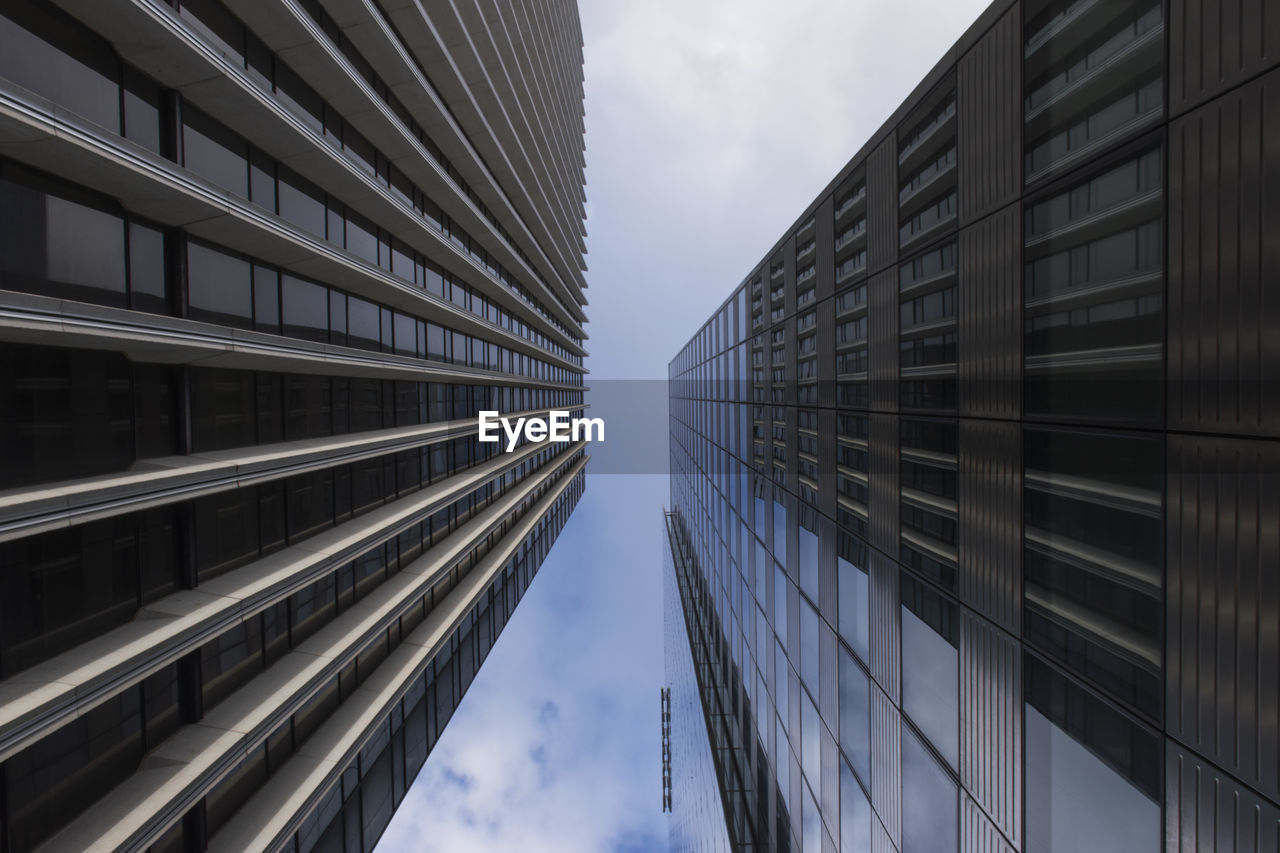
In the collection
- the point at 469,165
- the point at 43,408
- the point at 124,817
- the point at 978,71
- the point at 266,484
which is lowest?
the point at 124,817

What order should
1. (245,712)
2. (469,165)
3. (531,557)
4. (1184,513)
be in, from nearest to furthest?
(1184,513) → (245,712) → (469,165) → (531,557)

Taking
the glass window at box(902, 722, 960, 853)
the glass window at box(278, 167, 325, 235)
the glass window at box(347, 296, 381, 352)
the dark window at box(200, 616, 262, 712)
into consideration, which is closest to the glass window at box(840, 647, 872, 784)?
the glass window at box(902, 722, 960, 853)

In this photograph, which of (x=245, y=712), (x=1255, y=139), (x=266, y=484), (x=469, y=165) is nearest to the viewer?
(x=1255, y=139)

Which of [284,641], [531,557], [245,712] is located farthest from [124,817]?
[531,557]

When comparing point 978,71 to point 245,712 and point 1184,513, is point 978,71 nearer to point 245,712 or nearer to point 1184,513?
point 1184,513

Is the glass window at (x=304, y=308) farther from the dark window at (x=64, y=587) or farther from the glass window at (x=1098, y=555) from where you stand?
the glass window at (x=1098, y=555)

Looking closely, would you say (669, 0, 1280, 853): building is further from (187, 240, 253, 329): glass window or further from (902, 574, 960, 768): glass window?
(187, 240, 253, 329): glass window

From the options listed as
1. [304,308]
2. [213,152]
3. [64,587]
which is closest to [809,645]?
[64,587]

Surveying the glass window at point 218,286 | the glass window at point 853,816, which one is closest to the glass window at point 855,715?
the glass window at point 853,816
